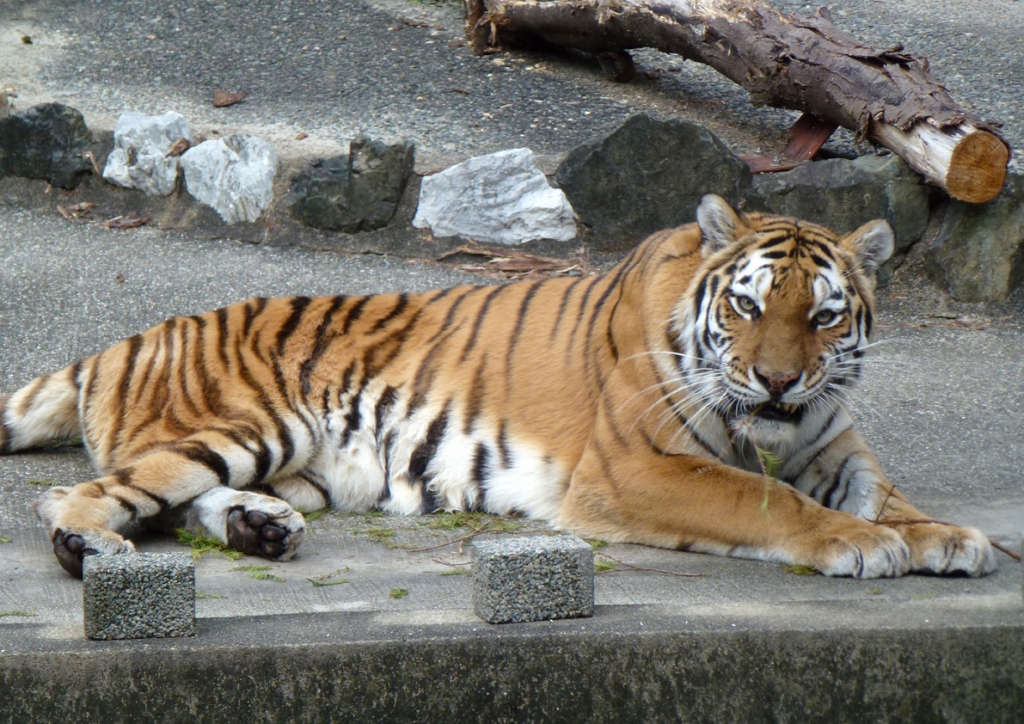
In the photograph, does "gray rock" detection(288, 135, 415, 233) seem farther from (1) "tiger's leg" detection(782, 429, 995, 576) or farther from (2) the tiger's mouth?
(2) the tiger's mouth

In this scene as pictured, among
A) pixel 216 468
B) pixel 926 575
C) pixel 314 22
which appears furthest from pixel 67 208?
pixel 926 575

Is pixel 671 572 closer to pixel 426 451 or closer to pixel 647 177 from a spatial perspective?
pixel 426 451

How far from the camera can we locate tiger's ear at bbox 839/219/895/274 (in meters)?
3.45

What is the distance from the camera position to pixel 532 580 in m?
2.51

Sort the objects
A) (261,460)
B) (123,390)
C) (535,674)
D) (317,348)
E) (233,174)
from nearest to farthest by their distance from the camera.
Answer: (535,674) → (261,460) → (123,390) → (317,348) → (233,174)

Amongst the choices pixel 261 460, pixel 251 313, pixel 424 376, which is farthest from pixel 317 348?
pixel 261 460

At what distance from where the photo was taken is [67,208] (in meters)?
6.77

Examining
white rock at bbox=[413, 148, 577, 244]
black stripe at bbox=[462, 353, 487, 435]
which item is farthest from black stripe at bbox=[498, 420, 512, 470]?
white rock at bbox=[413, 148, 577, 244]

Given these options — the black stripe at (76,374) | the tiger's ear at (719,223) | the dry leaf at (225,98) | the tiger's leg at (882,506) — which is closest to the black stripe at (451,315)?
the tiger's ear at (719,223)

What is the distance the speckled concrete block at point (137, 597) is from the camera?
7.69 ft

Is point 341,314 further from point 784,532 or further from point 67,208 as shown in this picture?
point 67,208

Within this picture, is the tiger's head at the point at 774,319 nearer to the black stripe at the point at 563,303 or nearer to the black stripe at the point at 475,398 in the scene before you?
the black stripe at the point at 563,303

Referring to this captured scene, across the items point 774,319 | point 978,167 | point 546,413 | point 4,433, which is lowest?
point 4,433

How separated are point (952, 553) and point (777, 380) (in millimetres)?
621
